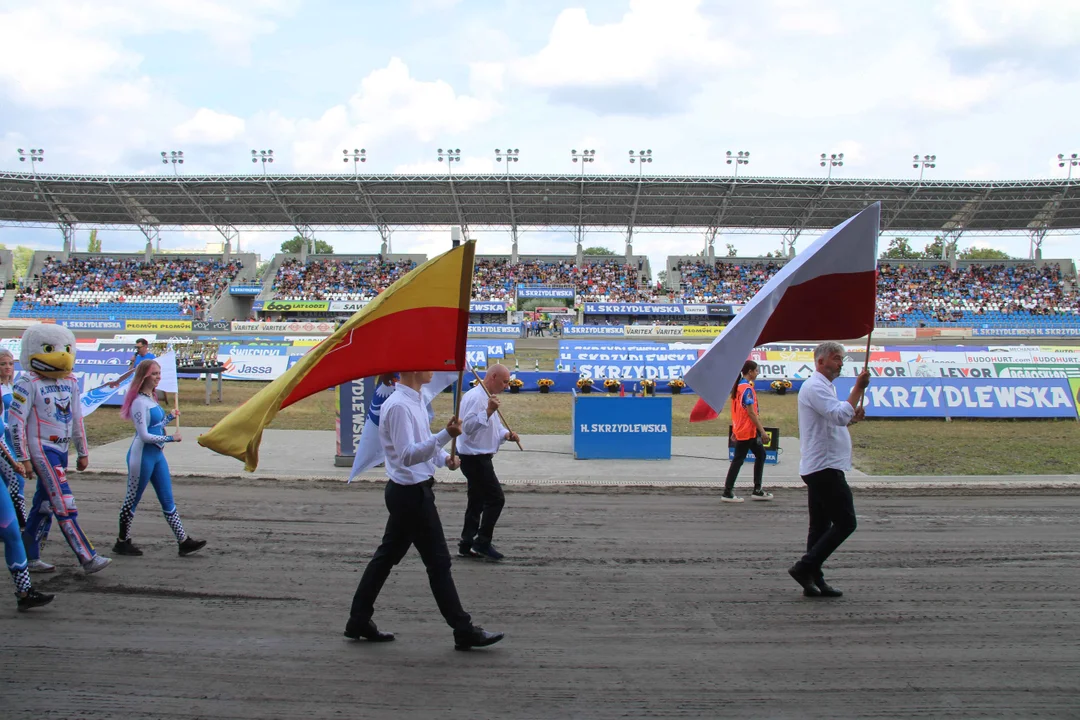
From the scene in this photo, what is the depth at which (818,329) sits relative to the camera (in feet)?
20.0

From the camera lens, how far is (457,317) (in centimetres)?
479

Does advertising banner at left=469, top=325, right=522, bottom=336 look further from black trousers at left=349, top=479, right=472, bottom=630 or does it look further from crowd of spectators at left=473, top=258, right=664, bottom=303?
black trousers at left=349, top=479, right=472, bottom=630

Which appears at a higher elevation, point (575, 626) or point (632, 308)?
point (632, 308)

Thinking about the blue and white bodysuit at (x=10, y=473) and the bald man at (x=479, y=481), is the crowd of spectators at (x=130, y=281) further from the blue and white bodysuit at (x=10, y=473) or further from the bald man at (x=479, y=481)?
the bald man at (x=479, y=481)

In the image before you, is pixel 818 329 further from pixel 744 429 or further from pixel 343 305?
pixel 343 305

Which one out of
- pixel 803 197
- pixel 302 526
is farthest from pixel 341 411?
pixel 803 197

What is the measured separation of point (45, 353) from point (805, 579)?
6755 millimetres

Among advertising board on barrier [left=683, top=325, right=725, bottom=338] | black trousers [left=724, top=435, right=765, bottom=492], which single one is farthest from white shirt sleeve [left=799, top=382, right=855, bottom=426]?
advertising board on barrier [left=683, top=325, right=725, bottom=338]

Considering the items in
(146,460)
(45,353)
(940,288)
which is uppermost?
(940,288)

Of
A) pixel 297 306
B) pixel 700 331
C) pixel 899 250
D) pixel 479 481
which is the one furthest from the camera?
pixel 899 250

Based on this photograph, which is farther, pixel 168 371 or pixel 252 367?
pixel 252 367

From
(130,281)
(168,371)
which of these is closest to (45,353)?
(168,371)

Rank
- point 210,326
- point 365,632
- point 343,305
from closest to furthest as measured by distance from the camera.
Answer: point 365,632
point 210,326
point 343,305

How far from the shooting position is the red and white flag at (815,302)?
5.38m
